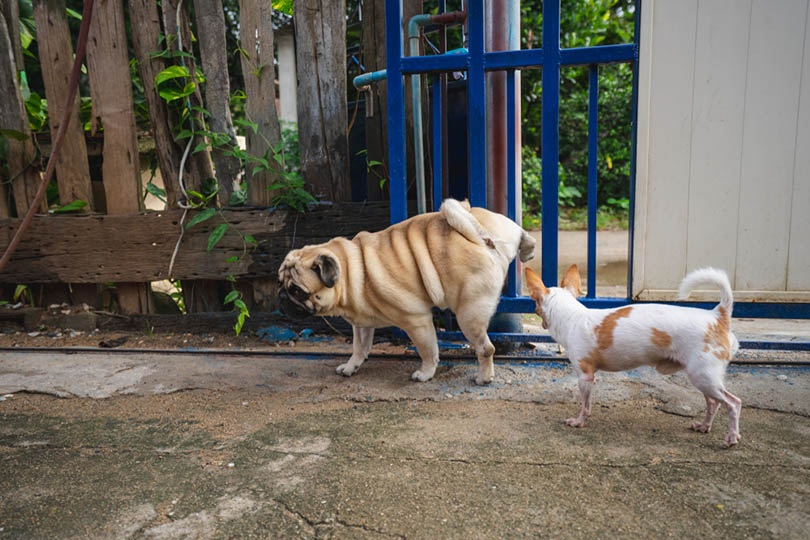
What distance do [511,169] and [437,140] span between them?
0.47 m

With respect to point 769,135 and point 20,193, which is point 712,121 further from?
point 20,193

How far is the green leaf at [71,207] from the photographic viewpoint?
4051 millimetres

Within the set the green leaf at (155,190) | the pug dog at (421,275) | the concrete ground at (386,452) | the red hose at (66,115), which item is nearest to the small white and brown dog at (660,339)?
the concrete ground at (386,452)

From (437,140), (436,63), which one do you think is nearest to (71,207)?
(437,140)

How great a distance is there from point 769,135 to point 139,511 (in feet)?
10.8

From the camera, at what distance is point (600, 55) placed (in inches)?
116

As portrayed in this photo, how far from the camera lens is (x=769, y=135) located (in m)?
2.82

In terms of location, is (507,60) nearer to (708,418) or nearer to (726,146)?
(726,146)

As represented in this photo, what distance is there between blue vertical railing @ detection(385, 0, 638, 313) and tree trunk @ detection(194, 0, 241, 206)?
1.41 metres

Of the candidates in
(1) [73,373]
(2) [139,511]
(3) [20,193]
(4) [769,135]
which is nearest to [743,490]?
(4) [769,135]

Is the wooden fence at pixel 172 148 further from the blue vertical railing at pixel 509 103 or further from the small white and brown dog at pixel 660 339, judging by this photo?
the small white and brown dog at pixel 660 339

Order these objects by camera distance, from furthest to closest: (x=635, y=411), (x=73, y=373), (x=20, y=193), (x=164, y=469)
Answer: (x=20, y=193) → (x=73, y=373) → (x=635, y=411) → (x=164, y=469)

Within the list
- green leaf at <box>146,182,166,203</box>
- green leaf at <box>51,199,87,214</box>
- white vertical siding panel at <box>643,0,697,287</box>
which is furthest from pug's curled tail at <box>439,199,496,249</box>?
green leaf at <box>51,199,87,214</box>

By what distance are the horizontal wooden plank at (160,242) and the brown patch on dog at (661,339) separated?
6.64ft
